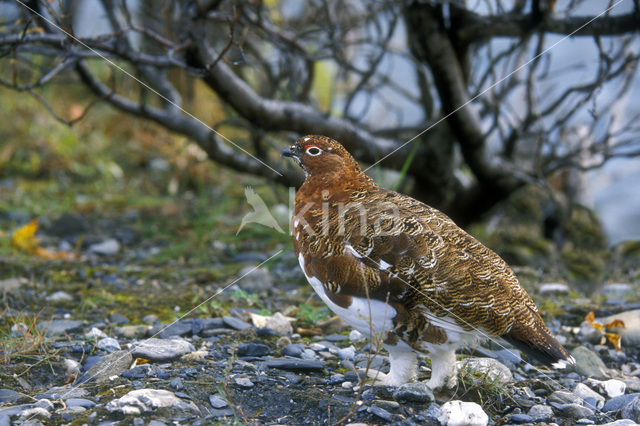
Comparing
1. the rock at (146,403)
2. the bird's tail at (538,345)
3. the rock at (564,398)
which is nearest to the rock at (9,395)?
the rock at (146,403)

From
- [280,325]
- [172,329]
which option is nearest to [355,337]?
[280,325]

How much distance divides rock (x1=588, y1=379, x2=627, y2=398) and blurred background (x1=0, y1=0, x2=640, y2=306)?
5.66 ft

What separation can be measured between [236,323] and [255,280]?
3.37 ft

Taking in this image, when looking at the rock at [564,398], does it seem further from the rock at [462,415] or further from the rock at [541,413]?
the rock at [462,415]

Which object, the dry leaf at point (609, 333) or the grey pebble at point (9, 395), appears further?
the dry leaf at point (609, 333)

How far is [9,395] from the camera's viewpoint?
114 inches

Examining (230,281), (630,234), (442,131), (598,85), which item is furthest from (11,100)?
(630,234)

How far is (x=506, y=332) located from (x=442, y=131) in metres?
3.48

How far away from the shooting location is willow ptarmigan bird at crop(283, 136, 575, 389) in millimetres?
2869

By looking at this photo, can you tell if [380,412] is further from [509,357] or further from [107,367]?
[107,367]

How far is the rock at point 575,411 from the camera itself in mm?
3029

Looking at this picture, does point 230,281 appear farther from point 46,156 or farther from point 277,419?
point 46,156

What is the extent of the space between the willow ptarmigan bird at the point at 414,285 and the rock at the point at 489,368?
177 millimetres

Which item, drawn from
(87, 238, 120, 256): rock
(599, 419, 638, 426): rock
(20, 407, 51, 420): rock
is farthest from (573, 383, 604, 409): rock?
(87, 238, 120, 256): rock
